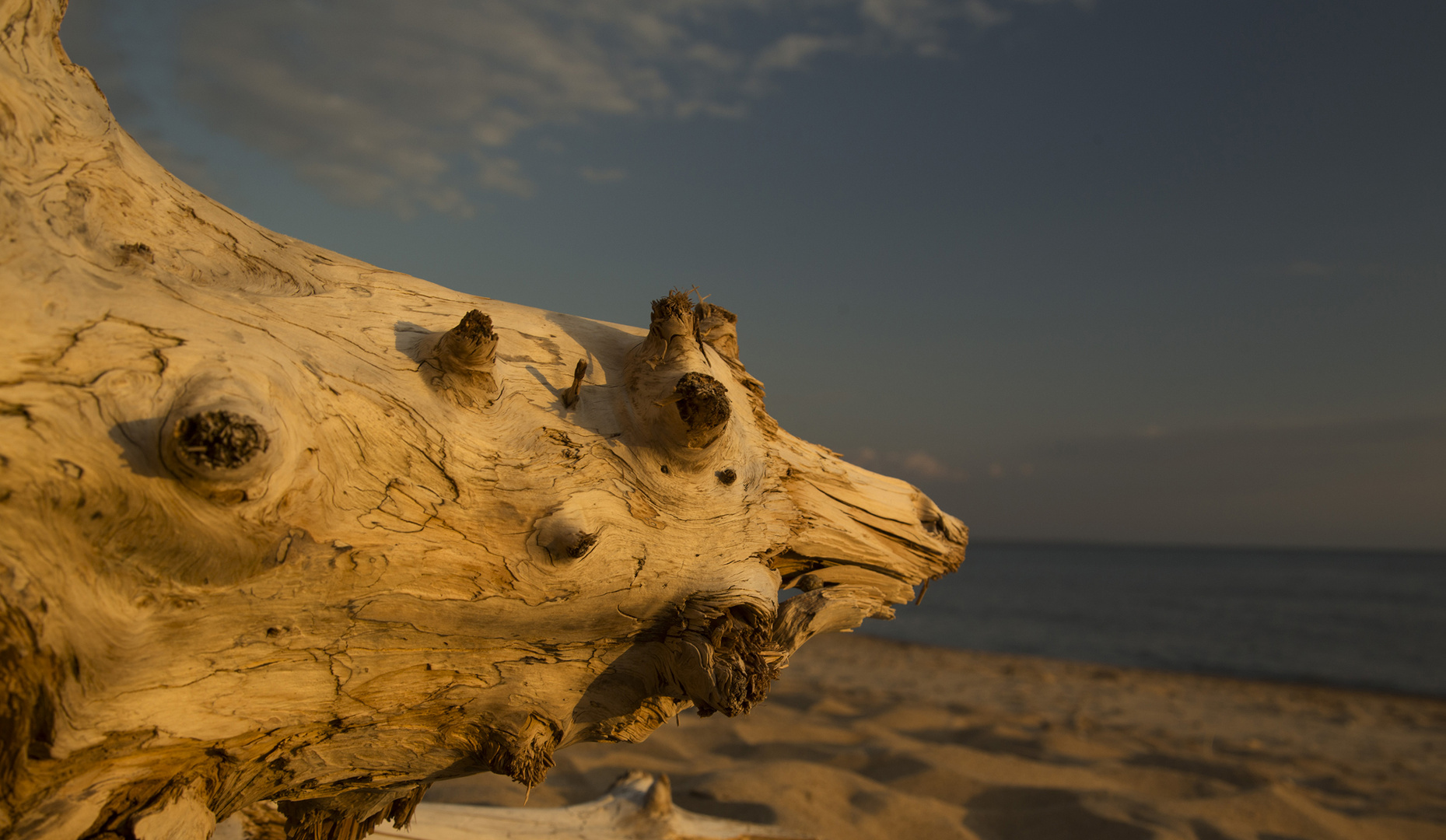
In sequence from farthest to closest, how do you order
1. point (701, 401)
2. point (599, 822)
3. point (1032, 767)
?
point (1032, 767) < point (599, 822) < point (701, 401)

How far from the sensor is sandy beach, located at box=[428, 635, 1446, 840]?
3.97 meters

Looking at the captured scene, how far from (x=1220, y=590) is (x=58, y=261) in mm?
43235

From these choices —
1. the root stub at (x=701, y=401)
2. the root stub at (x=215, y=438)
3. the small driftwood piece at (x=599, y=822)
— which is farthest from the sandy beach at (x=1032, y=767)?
the root stub at (x=215, y=438)

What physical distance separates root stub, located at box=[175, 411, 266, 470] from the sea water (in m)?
12.7

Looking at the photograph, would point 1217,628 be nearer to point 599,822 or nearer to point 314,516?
point 599,822

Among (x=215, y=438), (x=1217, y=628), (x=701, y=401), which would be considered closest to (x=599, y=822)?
(x=701, y=401)

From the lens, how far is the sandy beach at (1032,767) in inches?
156

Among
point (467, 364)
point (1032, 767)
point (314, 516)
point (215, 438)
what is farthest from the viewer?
point (1032, 767)

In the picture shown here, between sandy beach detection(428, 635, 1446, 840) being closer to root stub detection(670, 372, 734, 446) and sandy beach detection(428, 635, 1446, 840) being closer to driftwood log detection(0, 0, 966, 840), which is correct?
driftwood log detection(0, 0, 966, 840)

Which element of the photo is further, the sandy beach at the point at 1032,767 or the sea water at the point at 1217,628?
the sea water at the point at 1217,628

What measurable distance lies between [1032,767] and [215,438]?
5.26 metres

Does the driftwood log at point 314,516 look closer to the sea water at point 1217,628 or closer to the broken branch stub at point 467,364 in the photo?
the broken branch stub at point 467,364

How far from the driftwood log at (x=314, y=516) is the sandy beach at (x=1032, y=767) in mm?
2240

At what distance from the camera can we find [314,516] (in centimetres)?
149
